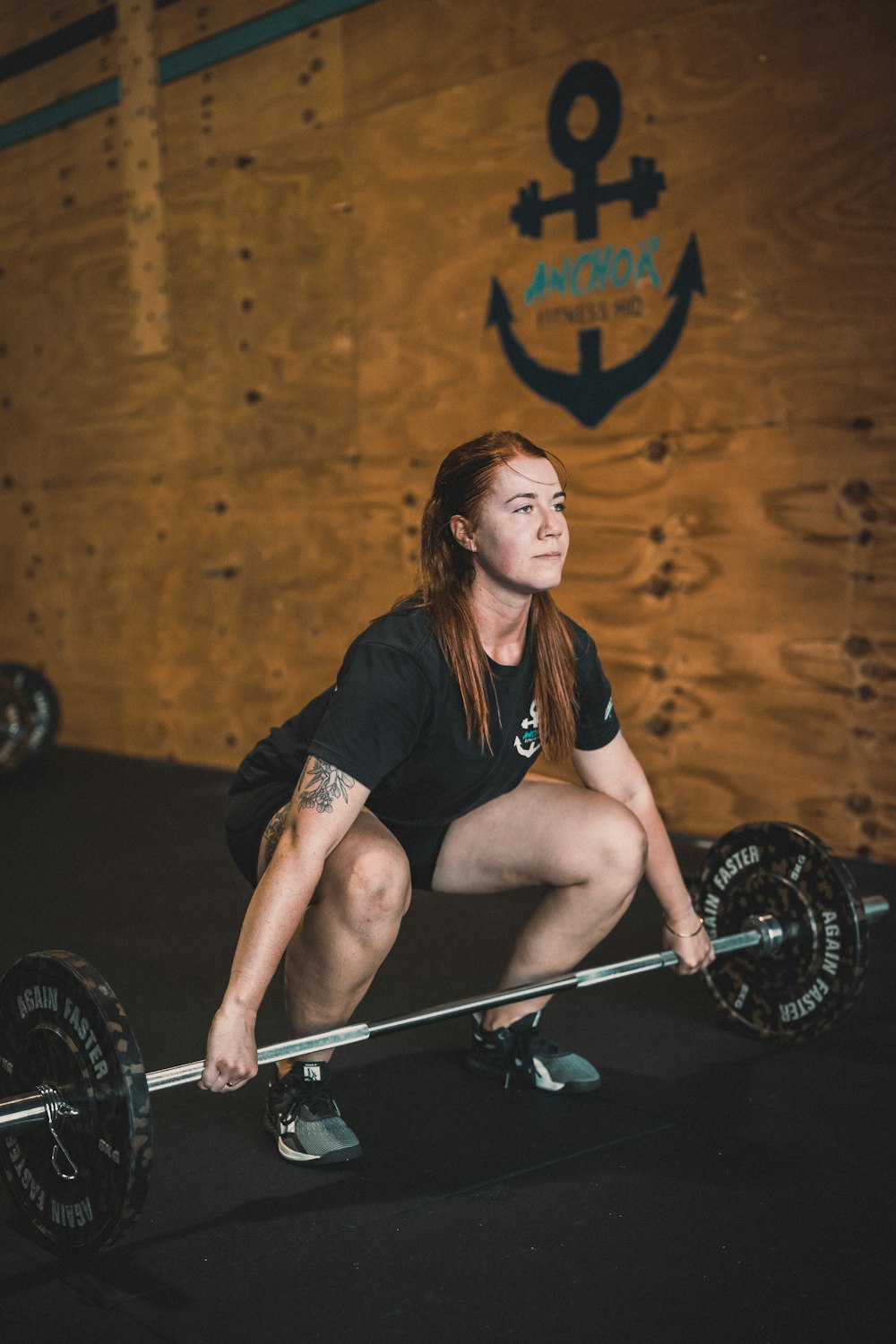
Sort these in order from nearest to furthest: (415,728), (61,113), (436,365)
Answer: (415,728) < (436,365) < (61,113)

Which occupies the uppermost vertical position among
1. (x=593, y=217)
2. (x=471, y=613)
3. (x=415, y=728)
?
(x=593, y=217)

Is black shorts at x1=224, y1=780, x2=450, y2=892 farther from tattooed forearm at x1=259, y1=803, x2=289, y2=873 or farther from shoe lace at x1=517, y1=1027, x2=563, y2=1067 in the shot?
shoe lace at x1=517, y1=1027, x2=563, y2=1067

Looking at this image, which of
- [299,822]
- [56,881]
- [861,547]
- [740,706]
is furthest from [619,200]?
[299,822]

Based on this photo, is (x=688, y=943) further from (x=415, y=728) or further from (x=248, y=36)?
(x=248, y=36)

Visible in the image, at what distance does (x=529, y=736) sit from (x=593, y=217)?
201cm

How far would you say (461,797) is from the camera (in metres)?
1.70

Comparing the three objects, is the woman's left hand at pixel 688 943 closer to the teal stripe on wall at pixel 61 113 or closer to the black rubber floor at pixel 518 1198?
the black rubber floor at pixel 518 1198

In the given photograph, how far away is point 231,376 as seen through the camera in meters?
4.32

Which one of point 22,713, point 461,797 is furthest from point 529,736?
point 22,713

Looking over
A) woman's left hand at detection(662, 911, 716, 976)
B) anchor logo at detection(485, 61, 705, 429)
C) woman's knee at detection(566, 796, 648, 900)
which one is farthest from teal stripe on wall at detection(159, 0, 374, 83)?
woman's left hand at detection(662, 911, 716, 976)

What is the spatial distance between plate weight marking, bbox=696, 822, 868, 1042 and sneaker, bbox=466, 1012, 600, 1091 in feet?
0.88

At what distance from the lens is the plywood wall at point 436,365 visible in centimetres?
295

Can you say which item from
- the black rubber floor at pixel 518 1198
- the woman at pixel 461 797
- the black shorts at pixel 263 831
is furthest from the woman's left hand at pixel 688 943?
the black shorts at pixel 263 831

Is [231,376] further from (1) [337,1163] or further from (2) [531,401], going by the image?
(1) [337,1163]
